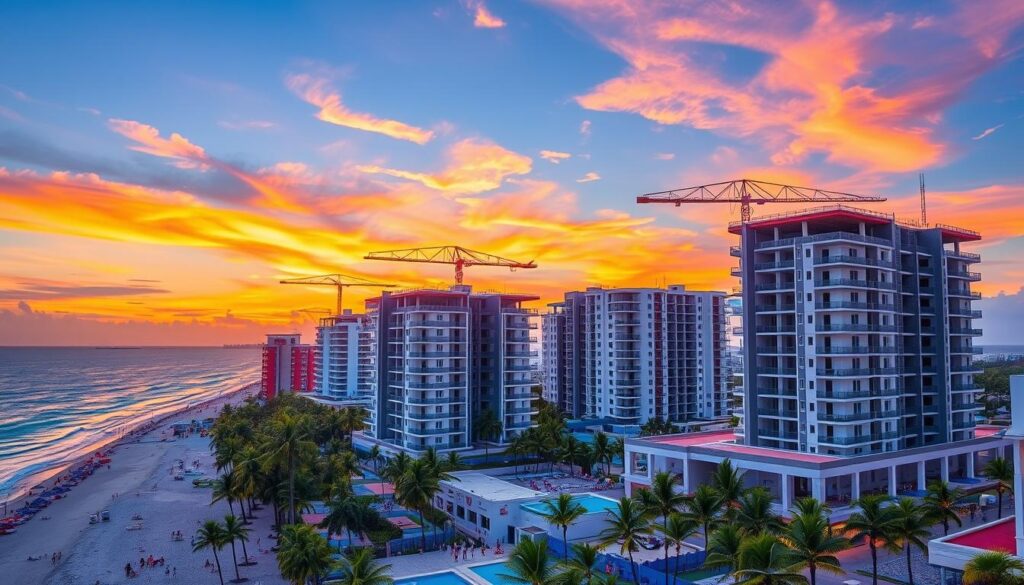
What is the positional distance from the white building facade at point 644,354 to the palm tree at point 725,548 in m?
79.3

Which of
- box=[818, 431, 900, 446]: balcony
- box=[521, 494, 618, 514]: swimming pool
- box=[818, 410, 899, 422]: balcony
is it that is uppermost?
box=[818, 410, 899, 422]: balcony

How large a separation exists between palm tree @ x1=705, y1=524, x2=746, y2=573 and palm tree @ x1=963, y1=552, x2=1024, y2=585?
411 inches

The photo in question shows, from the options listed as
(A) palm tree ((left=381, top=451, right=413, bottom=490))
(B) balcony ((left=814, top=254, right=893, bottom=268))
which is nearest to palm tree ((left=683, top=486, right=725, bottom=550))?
(A) palm tree ((left=381, top=451, right=413, bottom=490))

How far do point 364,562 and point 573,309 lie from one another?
9775 cm

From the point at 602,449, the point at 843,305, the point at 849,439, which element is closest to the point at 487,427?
the point at 602,449

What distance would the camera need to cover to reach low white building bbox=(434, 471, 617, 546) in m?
58.5

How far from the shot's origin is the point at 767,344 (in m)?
70.0

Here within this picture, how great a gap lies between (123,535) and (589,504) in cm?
4685

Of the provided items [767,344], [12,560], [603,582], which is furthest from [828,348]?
[12,560]

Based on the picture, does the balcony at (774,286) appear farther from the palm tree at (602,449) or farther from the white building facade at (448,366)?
the white building facade at (448,366)

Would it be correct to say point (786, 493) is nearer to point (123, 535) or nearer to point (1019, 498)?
point (1019, 498)

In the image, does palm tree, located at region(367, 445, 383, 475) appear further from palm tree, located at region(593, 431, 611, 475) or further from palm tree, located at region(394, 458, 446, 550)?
palm tree, located at region(394, 458, 446, 550)

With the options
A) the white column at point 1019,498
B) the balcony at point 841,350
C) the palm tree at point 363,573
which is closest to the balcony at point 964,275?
the balcony at point 841,350

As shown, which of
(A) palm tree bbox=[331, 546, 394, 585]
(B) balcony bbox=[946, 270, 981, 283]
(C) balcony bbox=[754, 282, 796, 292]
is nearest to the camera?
(A) palm tree bbox=[331, 546, 394, 585]
